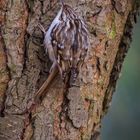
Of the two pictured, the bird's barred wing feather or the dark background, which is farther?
the dark background

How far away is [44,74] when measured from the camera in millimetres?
2074

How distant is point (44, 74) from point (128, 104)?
158 centimetres

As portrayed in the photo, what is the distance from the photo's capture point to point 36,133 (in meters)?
2.08

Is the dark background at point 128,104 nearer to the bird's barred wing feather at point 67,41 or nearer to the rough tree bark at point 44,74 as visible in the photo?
the rough tree bark at point 44,74

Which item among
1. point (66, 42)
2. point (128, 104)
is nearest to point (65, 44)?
point (66, 42)

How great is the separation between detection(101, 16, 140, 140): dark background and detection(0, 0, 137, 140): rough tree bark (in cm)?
139

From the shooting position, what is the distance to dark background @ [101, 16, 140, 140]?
11.7 ft

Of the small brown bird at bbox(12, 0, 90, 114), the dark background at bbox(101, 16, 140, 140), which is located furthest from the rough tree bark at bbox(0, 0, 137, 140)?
the dark background at bbox(101, 16, 140, 140)

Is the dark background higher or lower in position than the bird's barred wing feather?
lower

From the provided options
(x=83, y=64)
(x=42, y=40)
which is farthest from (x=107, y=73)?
(x=42, y=40)

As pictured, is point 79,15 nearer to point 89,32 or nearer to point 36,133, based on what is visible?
point 89,32

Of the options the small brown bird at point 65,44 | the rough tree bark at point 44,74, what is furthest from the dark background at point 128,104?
the small brown bird at point 65,44

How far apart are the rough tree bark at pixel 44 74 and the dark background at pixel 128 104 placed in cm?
139

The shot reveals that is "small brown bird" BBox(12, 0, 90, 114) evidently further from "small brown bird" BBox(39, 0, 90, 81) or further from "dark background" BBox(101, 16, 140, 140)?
"dark background" BBox(101, 16, 140, 140)
